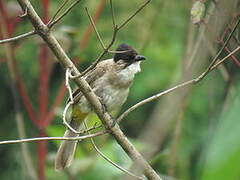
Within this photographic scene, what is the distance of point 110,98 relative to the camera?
3.12 m

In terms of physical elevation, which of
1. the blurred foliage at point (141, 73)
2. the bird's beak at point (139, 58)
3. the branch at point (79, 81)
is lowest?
the blurred foliage at point (141, 73)

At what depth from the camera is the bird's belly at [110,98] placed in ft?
10.1

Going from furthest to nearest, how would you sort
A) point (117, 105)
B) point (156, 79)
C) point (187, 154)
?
point (156, 79) → point (187, 154) → point (117, 105)

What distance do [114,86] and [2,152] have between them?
8.51 feet

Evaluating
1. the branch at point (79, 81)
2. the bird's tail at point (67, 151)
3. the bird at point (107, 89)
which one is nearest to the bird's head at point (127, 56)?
the bird at point (107, 89)

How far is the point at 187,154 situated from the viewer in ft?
15.3

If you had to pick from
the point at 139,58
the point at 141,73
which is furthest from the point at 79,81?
the point at 141,73

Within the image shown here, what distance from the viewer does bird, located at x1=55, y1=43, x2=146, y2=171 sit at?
3045 millimetres

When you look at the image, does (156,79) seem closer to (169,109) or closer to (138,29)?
(138,29)

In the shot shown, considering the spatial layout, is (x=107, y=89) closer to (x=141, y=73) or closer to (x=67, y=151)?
(x=67, y=151)

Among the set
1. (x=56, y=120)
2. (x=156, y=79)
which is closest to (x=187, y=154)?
(x=156, y=79)

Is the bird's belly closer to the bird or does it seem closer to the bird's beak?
the bird

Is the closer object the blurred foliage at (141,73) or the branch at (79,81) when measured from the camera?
the branch at (79,81)

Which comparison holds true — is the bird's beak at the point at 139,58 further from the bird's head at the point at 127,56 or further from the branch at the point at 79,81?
the branch at the point at 79,81
